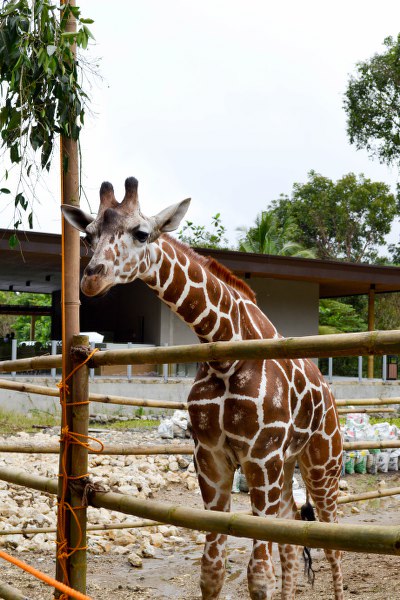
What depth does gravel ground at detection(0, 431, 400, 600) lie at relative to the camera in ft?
15.7

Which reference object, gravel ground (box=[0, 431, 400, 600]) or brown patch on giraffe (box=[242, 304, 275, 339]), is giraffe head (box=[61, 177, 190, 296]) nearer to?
brown patch on giraffe (box=[242, 304, 275, 339])

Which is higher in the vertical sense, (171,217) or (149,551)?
(171,217)

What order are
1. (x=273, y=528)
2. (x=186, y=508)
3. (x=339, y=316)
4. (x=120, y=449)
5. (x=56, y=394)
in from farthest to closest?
(x=339, y=316) < (x=120, y=449) < (x=56, y=394) < (x=186, y=508) < (x=273, y=528)

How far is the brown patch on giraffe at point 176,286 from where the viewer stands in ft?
10.7

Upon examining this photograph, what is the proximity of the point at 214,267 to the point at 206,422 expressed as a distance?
747 mm

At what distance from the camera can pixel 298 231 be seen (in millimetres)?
33531

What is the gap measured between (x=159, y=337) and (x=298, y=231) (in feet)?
58.3

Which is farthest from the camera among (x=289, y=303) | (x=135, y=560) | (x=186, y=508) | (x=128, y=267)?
(x=289, y=303)

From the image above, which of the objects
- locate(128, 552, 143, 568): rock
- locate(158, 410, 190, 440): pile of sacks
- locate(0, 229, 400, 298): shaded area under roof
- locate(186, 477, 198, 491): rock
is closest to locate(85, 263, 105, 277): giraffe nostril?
locate(128, 552, 143, 568): rock

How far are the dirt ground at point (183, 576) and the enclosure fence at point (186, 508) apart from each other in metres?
1.66

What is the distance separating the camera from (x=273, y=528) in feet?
7.26

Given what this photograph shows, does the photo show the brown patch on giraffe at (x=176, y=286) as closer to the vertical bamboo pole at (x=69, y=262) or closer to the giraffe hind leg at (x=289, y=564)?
the vertical bamboo pole at (x=69, y=262)

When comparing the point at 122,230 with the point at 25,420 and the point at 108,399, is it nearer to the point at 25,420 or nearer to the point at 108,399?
the point at 108,399

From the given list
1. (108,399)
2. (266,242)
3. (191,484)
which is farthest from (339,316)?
(108,399)
